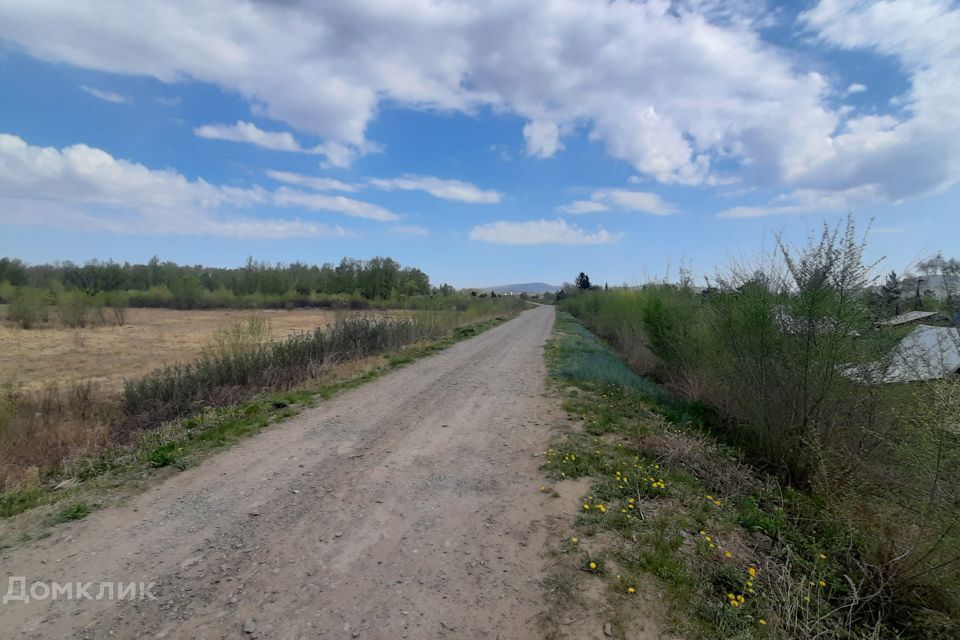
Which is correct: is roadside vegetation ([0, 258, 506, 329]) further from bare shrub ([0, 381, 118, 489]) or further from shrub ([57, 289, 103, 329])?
bare shrub ([0, 381, 118, 489])

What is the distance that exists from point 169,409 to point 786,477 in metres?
11.7

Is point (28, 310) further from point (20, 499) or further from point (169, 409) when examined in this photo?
point (20, 499)

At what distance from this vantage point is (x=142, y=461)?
5738 millimetres

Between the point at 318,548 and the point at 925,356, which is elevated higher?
the point at 925,356

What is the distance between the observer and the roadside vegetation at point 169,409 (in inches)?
220

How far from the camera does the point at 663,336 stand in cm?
1377

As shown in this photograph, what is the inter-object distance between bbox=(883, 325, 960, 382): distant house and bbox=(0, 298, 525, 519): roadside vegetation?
9.05m

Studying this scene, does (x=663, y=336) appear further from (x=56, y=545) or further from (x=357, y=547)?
(x=56, y=545)

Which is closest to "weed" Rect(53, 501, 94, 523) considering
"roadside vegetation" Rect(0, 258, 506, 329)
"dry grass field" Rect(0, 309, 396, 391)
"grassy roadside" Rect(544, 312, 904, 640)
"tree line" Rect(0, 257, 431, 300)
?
"grassy roadside" Rect(544, 312, 904, 640)

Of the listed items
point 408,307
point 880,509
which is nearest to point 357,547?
point 880,509

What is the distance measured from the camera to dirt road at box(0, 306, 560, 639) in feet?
9.77

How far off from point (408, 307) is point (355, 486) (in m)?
23.0

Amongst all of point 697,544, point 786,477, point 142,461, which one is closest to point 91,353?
point 142,461

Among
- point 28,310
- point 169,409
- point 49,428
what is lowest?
point 169,409
